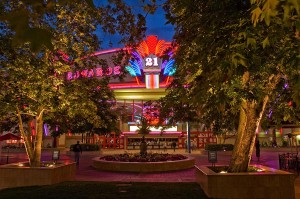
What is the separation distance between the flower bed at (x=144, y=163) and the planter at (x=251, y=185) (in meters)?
9.09

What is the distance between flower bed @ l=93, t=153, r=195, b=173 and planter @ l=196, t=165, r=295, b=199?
29.8 feet

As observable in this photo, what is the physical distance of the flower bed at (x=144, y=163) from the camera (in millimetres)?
19516

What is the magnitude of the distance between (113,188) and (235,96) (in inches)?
229

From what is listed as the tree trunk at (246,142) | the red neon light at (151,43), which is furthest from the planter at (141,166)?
the red neon light at (151,43)

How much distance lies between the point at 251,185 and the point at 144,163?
31.7ft

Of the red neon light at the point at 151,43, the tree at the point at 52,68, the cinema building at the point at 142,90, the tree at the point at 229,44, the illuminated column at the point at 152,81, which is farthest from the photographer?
the illuminated column at the point at 152,81

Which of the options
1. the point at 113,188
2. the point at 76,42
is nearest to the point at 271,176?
the point at 113,188

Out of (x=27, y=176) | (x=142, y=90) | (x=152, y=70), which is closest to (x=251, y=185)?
(x=27, y=176)

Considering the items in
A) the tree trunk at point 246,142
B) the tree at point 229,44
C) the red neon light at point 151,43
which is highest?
the red neon light at point 151,43

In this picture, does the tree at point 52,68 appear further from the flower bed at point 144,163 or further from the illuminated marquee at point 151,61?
the illuminated marquee at point 151,61

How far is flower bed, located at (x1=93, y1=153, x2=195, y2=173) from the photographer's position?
64.0 feet

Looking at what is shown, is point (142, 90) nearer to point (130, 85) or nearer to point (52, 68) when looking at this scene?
point (130, 85)

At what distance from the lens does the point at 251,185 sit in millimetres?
10617

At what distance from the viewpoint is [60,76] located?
50.4ft
